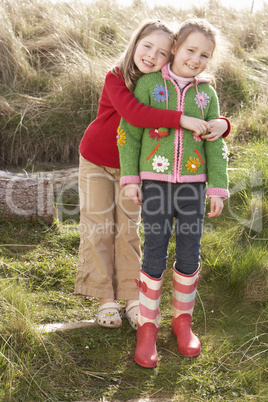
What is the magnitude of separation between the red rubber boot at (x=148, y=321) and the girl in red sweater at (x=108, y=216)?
0.27 meters

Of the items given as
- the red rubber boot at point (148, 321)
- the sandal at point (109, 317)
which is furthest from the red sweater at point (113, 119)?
the sandal at point (109, 317)

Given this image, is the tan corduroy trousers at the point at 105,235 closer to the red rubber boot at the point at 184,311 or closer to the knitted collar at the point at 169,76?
the red rubber boot at the point at 184,311

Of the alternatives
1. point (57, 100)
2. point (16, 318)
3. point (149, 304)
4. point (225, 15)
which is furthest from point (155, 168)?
point (225, 15)

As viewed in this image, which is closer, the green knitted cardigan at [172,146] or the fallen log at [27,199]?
the green knitted cardigan at [172,146]

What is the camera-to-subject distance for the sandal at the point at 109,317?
104 inches

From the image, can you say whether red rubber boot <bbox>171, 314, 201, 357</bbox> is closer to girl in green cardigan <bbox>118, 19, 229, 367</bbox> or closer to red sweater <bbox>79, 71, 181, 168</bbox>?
girl in green cardigan <bbox>118, 19, 229, 367</bbox>

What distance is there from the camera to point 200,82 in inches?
91.4

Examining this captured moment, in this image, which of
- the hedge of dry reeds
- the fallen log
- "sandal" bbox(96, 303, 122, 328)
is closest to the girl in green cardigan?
"sandal" bbox(96, 303, 122, 328)

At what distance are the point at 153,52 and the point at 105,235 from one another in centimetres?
105

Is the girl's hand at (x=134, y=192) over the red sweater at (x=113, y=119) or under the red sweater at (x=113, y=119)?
under

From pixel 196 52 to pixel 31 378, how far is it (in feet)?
5.38

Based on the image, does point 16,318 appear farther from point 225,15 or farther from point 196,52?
point 225,15

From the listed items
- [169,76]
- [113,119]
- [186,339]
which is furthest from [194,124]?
[186,339]

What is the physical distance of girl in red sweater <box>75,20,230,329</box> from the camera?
2.42m
